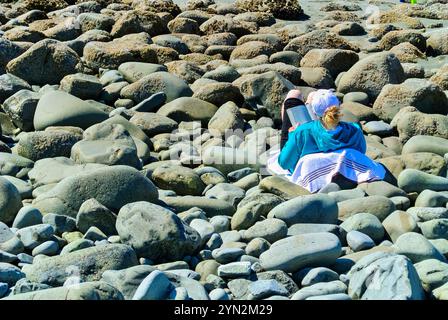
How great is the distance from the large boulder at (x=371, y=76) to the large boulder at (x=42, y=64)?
3051 millimetres

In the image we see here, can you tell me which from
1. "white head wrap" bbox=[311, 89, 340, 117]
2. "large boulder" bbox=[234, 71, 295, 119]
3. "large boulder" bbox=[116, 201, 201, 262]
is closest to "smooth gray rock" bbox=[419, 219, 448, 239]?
"large boulder" bbox=[116, 201, 201, 262]

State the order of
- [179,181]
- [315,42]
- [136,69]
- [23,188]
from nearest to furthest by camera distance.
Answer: [23,188] < [179,181] < [136,69] < [315,42]

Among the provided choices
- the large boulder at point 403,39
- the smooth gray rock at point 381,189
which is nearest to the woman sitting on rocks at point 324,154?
the smooth gray rock at point 381,189

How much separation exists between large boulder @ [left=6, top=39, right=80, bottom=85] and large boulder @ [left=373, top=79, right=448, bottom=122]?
11.5ft

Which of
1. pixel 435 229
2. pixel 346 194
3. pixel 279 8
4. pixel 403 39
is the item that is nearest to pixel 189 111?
pixel 346 194

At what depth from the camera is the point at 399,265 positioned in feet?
15.8

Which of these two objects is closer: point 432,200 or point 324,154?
point 432,200

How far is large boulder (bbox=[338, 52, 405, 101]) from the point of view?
945cm

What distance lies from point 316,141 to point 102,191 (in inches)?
74.7

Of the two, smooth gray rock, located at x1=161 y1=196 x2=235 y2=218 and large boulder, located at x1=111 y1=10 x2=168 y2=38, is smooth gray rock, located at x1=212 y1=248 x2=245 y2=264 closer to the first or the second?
smooth gray rock, located at x1=161 y1=196 x2=235 y2=218

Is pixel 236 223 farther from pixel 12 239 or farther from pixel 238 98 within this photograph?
pixel 238 98

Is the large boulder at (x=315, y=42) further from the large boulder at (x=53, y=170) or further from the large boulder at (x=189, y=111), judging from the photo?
the large boulder at (x=53, y=170)

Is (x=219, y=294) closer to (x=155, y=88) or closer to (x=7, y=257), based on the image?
(x=7, y=257)

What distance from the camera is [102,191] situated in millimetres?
6270
